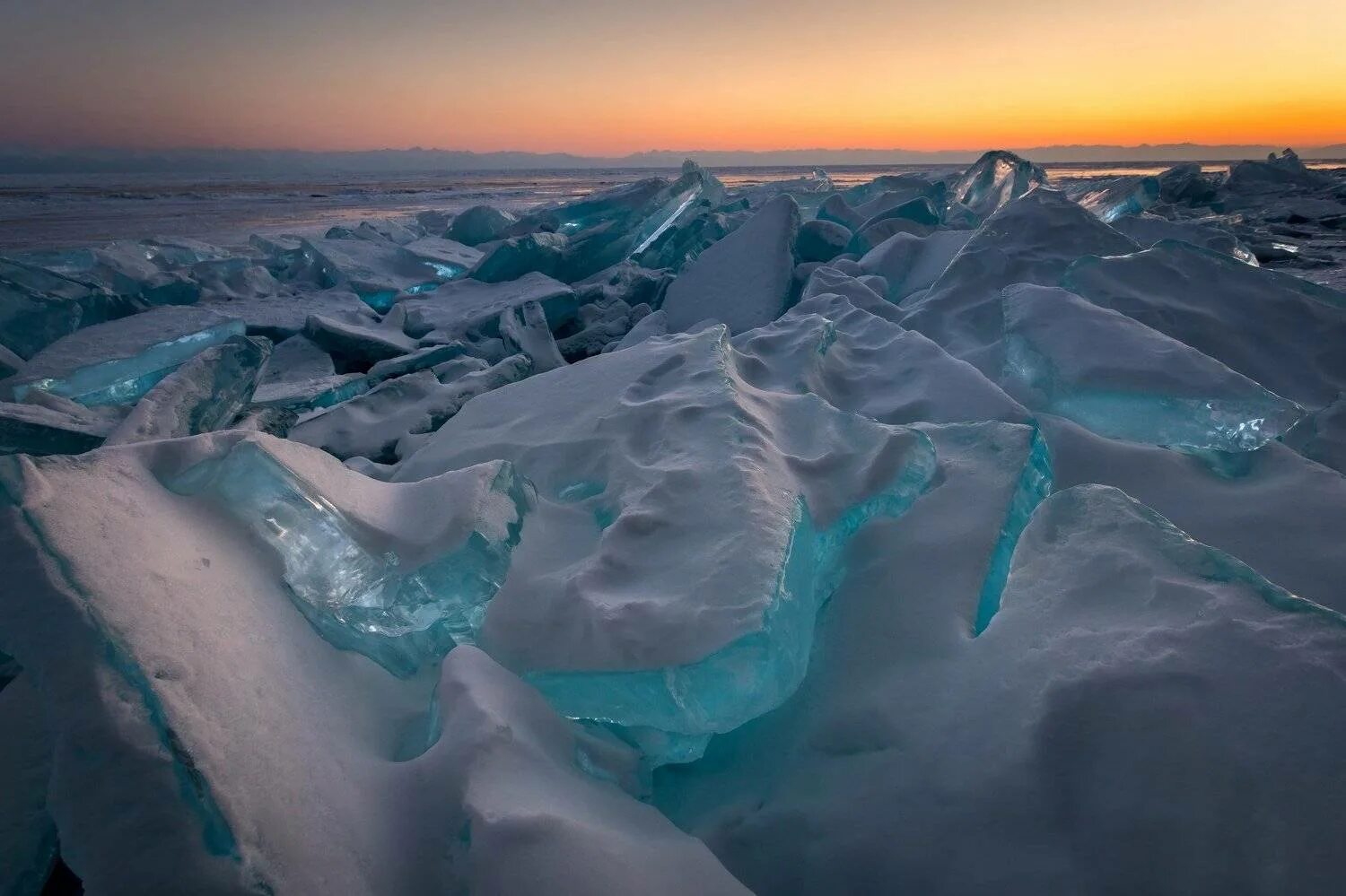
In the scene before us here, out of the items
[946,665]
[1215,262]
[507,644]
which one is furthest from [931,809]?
[1215,262]

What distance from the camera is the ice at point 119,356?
266cm

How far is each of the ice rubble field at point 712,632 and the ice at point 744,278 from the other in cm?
157

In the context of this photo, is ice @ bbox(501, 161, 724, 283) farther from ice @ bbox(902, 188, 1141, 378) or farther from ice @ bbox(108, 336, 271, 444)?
ice @ bbox(902, 188, 1141, 378)

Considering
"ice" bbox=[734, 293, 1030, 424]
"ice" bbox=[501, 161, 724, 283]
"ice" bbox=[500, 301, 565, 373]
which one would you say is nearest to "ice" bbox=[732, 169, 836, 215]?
"ice" bbox=[501, 161, 724, 283]

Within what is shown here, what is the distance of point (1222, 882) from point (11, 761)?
1.43m

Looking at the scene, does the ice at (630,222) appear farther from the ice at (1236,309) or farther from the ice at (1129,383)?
the ice at (1129,383)

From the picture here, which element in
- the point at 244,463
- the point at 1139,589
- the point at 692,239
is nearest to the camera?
the point at 1139,589

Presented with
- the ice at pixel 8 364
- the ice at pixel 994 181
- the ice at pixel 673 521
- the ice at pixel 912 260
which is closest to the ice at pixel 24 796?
the ice at pixel 673 521

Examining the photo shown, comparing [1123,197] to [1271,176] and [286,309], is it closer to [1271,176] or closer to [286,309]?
[286,309]

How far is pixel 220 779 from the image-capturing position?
752 mm

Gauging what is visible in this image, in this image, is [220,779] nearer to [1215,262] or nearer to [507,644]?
[507,644]

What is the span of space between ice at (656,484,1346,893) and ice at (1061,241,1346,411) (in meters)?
1.46

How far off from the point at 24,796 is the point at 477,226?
7.33 m

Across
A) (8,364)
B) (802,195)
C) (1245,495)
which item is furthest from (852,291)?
(802,195)
